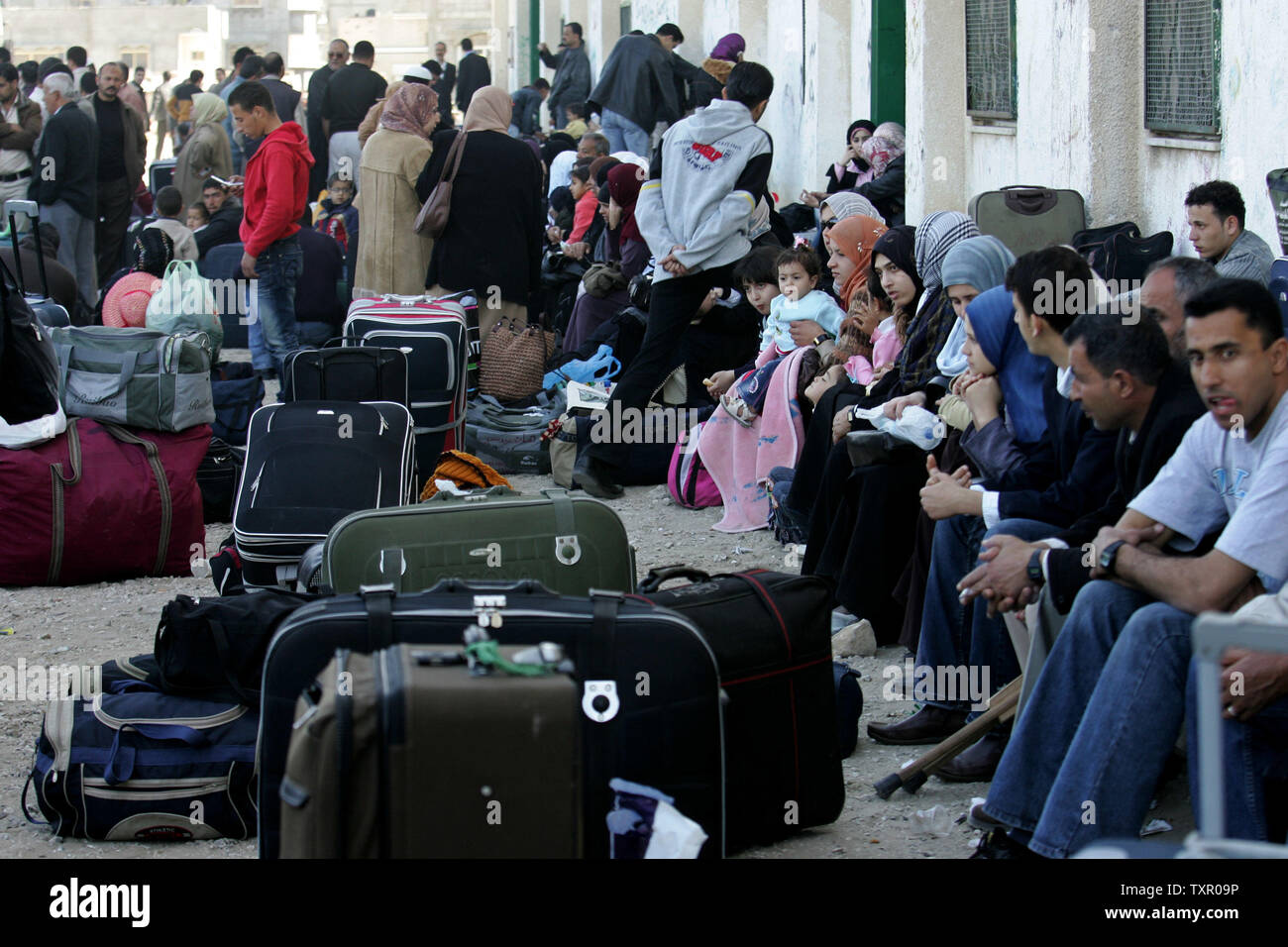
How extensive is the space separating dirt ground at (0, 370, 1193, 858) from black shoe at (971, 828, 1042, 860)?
17 cm

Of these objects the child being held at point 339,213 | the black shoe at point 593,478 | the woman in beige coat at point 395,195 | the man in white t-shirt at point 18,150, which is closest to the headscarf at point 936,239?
the black shoe at point 593,478

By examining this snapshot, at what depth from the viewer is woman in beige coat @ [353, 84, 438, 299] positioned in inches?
340

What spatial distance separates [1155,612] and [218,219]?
854 cm

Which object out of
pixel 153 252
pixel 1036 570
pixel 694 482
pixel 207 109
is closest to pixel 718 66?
pixel 207 109

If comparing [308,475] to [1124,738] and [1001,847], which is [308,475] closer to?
[1001,847]

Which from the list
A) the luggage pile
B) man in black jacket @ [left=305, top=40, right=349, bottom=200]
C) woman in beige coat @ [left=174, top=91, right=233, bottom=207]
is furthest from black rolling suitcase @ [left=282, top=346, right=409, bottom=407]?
man in black jacket @ [left=305, top=40, right=349, bottom=200]

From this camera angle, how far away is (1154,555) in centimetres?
311

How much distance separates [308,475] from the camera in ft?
17.2

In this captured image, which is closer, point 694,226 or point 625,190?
point 694,226

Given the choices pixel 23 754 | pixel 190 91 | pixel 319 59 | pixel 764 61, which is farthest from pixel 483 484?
pixel 319 59

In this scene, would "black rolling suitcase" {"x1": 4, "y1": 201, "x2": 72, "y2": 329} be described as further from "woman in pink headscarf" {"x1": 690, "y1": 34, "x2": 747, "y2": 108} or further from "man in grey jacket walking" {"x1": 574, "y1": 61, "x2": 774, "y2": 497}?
"woman in pink headscarf" {"x1": 690, "y1": 34, "x2": 747, "y2": 108}

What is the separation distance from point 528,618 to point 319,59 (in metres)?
36.8

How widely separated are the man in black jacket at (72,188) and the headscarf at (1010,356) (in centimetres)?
789

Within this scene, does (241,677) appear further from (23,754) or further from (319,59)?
(319,59)
